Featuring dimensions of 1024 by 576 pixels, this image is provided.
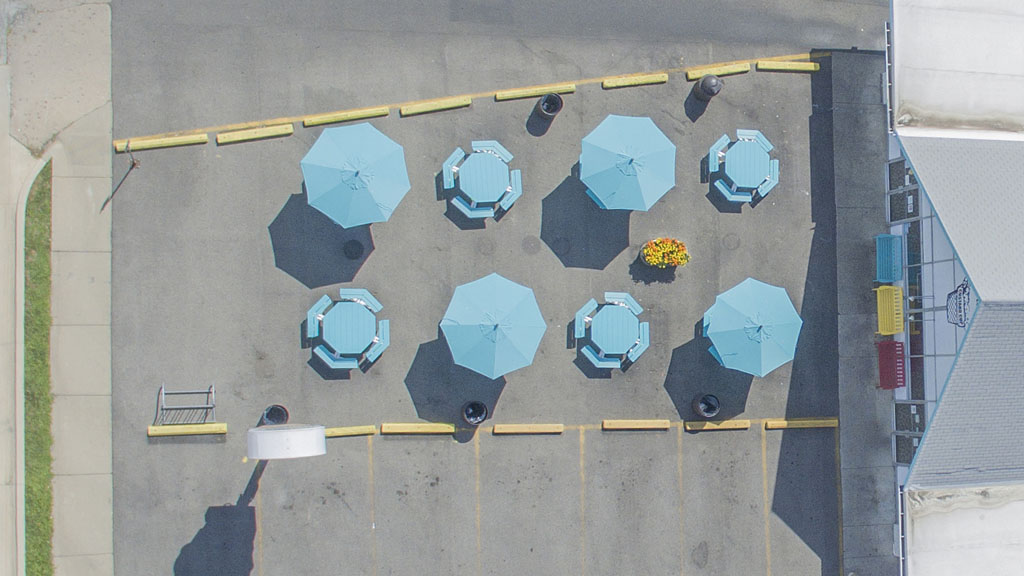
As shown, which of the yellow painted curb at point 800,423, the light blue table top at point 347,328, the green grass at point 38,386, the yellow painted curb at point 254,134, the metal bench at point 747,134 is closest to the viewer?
the light blue table top at point 347,328

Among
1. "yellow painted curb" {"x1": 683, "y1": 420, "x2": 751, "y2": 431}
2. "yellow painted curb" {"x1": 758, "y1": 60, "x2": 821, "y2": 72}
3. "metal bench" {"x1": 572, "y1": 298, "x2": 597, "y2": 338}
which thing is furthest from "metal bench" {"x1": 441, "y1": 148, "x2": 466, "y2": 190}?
"yellow painted curb" {"x1": 683, "y1": 420, "x2": 751, "y2": 431}

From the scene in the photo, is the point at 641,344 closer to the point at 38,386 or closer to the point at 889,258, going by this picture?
the point at 889,258

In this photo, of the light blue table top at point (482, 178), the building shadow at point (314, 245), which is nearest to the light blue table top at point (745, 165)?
the light blue table top at point (482, 178)

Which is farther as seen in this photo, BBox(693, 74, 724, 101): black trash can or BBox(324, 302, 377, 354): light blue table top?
BBox(693, 74, 724, 101): black trash can

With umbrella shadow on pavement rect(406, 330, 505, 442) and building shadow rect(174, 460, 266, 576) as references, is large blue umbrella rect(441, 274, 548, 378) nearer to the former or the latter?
umbrella shadow on pavement rect(406, 330, 505, 442)

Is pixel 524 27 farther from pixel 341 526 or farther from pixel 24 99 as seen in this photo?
pixel 341 526

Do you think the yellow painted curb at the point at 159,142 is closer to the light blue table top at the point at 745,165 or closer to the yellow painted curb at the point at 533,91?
the yellow painted curb at the point at 533,91
